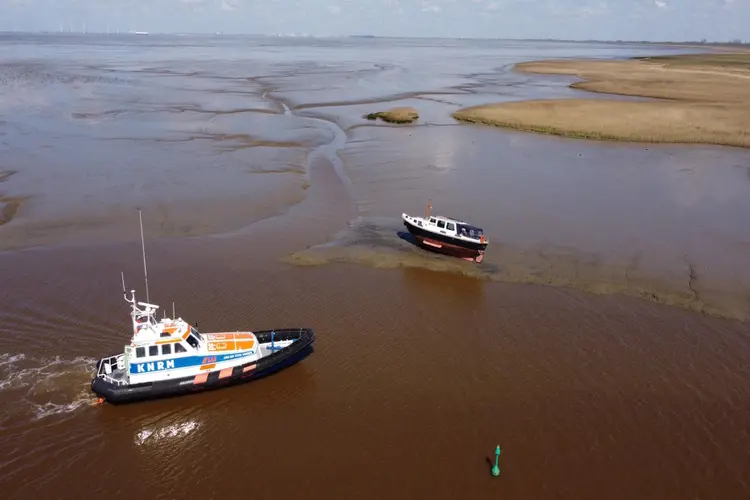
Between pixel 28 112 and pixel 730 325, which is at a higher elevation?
pixel 28 112

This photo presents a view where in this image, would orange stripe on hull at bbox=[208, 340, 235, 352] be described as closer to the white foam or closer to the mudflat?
the white foam

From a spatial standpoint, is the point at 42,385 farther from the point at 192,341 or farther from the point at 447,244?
the point at 447,244

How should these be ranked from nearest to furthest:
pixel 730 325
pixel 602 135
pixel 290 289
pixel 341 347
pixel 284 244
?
1. pixel 341 347
2. pixel 730 325
3. pixel 290 289
4. pixel 284 244
5. pixel 602 135

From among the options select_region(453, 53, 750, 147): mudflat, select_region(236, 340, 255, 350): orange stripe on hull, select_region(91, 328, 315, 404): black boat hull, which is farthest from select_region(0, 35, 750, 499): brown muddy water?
select_region(453, 53, 750, 147): mudflat

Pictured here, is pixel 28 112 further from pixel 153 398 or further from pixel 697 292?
pixel 697 292

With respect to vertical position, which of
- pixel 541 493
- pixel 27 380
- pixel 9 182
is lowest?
pixel 541 493

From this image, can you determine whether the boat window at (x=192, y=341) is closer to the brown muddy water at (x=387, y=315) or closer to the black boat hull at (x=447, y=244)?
the brown muddy water at (x=387, y=315)

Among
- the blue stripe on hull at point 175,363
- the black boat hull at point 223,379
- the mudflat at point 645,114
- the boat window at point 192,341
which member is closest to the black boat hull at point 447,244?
the black boat hull at point 223,379

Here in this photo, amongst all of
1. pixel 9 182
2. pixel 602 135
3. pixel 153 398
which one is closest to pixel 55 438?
pixel 153 398
